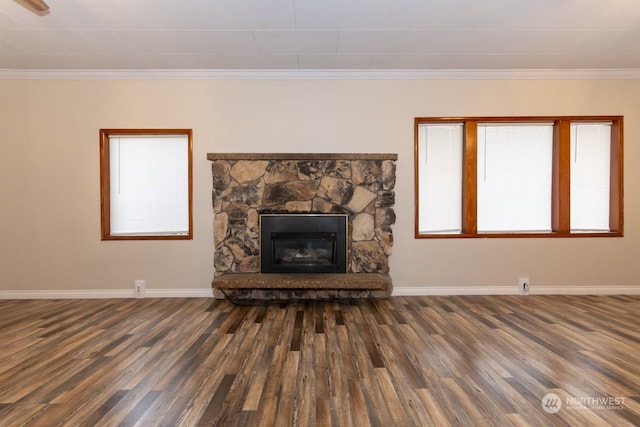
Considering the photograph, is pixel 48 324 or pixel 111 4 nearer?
pixel 111 4

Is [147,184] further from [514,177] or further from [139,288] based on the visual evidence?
[514,177]

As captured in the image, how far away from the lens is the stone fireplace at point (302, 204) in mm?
4230

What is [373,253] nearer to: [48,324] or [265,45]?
[265,45]

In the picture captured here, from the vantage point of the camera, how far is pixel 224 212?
13.9 feet

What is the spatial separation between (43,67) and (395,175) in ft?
13.9

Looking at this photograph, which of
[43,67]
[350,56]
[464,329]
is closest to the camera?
[464,329]

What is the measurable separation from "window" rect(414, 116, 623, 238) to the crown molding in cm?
53

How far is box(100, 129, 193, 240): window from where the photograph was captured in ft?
14.5

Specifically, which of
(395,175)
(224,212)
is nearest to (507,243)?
(395,175)

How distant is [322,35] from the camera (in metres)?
3.44

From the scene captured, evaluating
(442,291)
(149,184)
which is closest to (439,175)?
(442,291)
